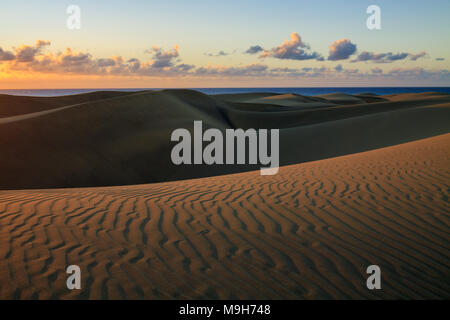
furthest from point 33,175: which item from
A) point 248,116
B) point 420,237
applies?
point 248,116

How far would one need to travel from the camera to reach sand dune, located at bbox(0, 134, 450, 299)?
3.58 meters

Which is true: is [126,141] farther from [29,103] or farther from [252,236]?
[29,103]

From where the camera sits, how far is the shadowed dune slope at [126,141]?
14.5 metres

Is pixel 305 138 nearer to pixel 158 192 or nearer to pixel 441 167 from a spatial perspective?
pixel 441 167

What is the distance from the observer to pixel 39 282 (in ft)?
11.7

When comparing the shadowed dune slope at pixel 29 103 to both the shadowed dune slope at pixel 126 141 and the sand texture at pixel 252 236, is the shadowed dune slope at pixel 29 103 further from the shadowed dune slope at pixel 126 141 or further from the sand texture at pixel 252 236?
the sand texture at pixel 252 236

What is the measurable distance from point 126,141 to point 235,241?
53.7ft

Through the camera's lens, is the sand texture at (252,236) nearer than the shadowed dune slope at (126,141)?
Yes

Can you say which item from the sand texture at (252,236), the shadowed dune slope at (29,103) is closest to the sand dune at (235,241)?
the sand texture at (252,236)

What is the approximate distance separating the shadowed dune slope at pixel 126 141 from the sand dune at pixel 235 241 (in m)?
8.24

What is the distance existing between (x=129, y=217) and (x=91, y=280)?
5.87ft

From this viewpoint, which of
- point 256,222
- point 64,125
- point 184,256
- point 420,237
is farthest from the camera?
point 64,125

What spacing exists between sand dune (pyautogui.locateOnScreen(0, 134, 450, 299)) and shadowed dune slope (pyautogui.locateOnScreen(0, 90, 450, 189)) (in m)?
8.24

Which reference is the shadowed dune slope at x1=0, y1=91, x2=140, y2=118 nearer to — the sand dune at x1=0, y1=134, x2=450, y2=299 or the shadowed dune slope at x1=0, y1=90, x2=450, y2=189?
the shadowed dune slope at x1=0, y1=90, x2=450, y2=189
